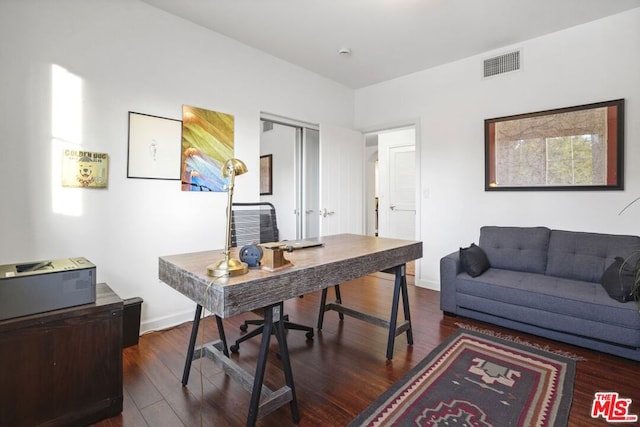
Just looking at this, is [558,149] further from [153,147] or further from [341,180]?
[153,147]

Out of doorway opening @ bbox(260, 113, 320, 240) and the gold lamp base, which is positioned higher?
doorway opening @ bbox(260, 113, 320, 240)

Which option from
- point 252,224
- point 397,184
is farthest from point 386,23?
point 397,184

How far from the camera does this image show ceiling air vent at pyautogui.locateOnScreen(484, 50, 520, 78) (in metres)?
3.36

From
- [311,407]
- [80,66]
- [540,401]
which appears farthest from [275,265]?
[80,66]

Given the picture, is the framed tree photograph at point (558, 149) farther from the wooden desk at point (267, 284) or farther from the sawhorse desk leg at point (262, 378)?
the sawhorse desk leg at point (262, 378)

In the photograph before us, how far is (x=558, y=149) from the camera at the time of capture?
3.14m

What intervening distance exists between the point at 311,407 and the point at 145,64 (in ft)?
9.59

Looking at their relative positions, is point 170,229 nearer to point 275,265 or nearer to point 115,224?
point 115,224

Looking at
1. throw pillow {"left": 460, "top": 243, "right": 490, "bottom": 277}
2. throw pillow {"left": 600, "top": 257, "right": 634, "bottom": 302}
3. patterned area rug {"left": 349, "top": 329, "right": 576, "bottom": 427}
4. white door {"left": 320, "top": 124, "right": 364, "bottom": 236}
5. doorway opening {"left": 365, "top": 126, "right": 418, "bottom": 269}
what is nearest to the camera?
patterned area rug {"left": 349, "top": 329, "right": 576, "bottom": 427}

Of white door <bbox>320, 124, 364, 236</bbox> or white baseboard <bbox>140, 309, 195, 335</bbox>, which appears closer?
white baseboard <bbox>140, 309, 195, 335</bbox>

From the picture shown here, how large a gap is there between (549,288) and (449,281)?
79 cm

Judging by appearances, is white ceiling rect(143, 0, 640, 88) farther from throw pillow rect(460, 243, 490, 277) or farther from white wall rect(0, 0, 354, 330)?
throw pillow rect(460, 243, 490, 277)

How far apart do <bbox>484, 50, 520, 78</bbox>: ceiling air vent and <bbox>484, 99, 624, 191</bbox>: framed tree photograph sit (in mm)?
525

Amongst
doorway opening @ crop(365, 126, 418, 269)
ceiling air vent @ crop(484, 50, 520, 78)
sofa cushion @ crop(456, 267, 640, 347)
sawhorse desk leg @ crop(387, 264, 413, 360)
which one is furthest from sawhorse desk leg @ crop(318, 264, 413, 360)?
doorway opening @ crop(365, 126, 418, 269)
